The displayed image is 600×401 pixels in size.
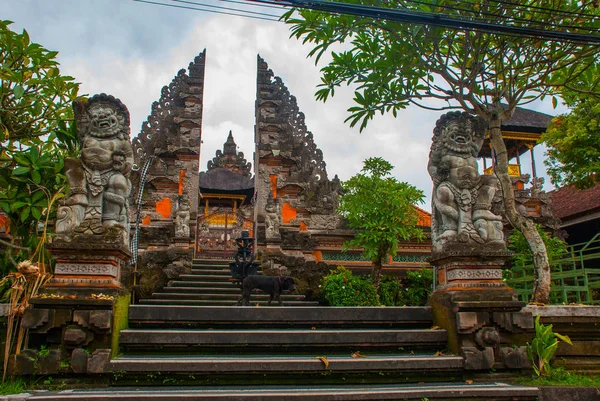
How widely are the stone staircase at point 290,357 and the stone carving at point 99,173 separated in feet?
3.27

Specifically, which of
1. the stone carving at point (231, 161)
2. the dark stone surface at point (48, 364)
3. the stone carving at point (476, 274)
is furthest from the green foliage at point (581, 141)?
the stone carving at point (231, 161)

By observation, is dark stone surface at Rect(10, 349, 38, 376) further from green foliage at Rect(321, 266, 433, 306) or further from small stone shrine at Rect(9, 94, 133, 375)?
green foliage at Rect(321, 266, 433, 306)

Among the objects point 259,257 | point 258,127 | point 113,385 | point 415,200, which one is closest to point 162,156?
point 258,127

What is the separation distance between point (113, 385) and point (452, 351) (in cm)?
313

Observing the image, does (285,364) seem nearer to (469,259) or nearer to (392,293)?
(469,259)

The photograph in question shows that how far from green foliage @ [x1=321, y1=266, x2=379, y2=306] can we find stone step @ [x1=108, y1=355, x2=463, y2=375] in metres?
3.04

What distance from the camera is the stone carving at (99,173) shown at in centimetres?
457

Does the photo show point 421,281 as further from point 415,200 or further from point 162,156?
point 162,156

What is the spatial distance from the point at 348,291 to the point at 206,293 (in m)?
2.48

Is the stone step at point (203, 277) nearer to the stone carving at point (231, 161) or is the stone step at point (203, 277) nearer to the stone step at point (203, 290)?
the stone step at point (203, 290)

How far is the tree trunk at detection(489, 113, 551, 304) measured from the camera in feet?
18.2

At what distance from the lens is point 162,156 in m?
11.3

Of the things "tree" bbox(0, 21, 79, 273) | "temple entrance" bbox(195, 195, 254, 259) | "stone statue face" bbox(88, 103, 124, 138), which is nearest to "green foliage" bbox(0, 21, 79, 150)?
"tree" bbox(0, 21, 79, 273)

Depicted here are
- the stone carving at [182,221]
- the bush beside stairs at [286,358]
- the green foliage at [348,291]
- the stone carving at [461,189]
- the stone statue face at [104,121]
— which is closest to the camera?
the bush beside stairs at [286,358]
